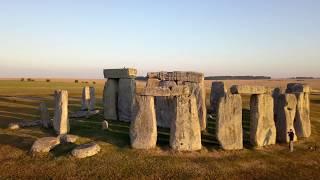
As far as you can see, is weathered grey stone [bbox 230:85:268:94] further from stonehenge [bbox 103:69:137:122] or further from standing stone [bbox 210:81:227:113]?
standing stone [bbox 210:81:227:113]

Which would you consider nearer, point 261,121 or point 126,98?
point 261,121

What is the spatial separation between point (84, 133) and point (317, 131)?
46.6 ft

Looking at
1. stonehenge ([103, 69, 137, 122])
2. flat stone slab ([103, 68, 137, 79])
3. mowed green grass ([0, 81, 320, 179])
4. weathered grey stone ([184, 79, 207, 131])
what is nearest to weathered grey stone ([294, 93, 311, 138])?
mowed green grass ([0, 81, 320, 179])

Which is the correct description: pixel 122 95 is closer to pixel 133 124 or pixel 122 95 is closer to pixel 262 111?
pixel 133 124

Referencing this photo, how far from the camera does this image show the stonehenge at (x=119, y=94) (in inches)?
909

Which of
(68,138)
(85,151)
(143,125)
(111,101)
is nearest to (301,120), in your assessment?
(143,125)

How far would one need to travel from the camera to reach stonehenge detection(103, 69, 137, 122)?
2309 centimetres

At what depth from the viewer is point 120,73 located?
75.9 ft

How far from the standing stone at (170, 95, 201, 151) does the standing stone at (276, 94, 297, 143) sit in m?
5.28

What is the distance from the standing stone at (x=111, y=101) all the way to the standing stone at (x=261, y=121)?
9.75 meters

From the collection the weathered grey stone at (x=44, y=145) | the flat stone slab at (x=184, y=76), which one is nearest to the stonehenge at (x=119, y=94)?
the flat stone slab at (x=184, y=76)

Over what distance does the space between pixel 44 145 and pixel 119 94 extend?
8362mm

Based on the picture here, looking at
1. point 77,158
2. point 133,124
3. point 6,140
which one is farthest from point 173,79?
point 6,140

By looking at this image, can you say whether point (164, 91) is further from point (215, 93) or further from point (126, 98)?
point (215, 93)
